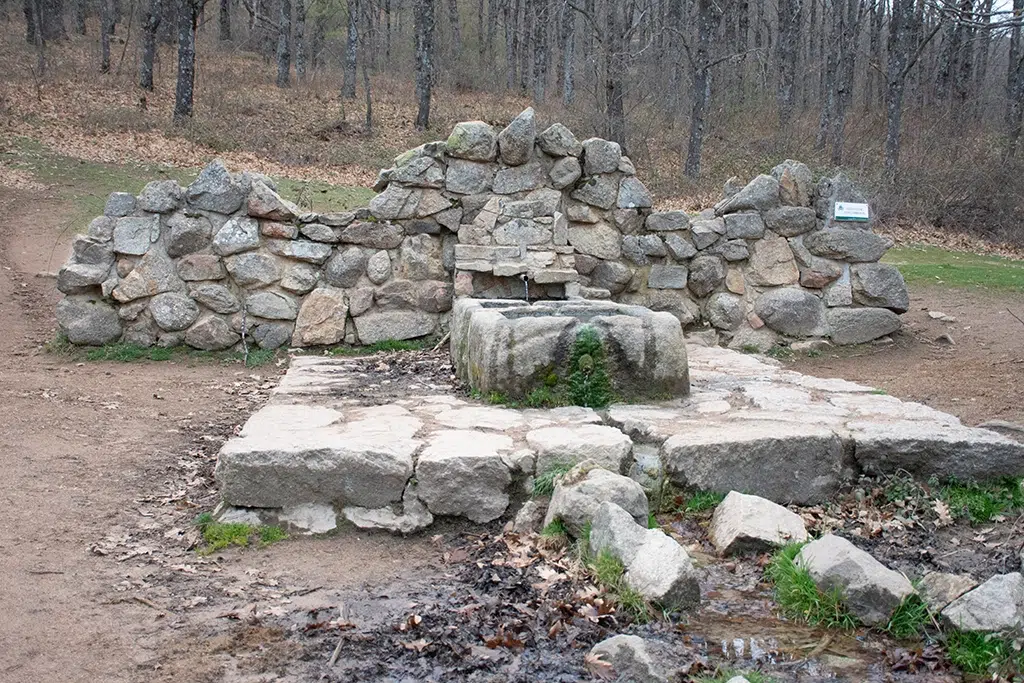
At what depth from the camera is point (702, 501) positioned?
14.6 ft

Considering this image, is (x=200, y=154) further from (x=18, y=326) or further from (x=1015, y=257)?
(x=1015, y=257)

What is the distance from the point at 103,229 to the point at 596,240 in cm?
435

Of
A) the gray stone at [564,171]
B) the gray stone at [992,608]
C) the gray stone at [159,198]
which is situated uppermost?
the gray stone at [564,171]

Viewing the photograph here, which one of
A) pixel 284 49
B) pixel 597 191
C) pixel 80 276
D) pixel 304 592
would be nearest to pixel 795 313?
pixel 597 191

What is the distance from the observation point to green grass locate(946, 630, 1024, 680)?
9.68 ft

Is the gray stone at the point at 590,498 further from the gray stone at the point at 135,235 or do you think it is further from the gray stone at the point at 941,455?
the gray stone at the point at 135,235

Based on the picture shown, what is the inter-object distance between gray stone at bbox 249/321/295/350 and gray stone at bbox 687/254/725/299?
3725 millimetres

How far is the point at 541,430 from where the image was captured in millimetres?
4746

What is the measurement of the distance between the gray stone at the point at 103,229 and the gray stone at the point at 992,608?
7.06 meters

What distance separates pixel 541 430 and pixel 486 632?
1587 mm

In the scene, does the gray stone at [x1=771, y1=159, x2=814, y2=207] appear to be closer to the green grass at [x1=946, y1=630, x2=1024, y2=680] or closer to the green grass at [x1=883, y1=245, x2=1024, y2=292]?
the green grass at [x1=883, y1=245, x2=1024, y2=292]

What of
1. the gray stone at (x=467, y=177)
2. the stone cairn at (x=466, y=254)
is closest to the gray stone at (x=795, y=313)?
the stone cairn at (x=466, y=254)

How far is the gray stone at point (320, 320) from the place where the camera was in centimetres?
809

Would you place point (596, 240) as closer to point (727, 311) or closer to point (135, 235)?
point (727, 311)
